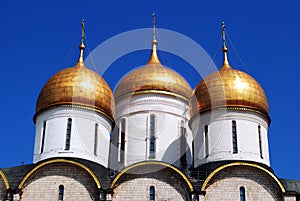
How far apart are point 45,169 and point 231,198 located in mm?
5606

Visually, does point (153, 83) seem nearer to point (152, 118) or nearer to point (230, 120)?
point (152, 118)

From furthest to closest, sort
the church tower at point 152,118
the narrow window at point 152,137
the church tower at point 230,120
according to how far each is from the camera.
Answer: the church tower at point 152,118, the narrow window at point 152,137, the church tower at point 230,120

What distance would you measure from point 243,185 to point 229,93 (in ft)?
11.1

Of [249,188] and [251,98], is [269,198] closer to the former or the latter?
Result: [249,188]

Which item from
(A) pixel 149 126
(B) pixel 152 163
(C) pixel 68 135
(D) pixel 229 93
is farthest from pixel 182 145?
(C) pixel 68 135

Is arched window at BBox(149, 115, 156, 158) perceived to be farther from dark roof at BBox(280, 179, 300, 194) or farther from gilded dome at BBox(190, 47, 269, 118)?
dark roof at BBox(280, 179, 300, 194)

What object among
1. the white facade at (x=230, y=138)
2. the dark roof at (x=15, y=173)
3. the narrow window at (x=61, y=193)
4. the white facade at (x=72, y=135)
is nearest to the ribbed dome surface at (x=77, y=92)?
the white facade at (x=72, y=135)

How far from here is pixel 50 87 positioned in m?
21.4

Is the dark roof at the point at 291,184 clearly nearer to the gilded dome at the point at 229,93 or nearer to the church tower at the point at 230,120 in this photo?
the church tower at the point at 230,120

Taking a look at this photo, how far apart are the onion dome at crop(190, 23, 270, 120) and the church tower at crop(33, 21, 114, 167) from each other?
120 inches

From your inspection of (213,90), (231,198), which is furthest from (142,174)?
(213,90)

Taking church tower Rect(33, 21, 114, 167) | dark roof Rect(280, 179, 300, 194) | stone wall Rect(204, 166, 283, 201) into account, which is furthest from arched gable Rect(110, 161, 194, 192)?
dark roof Rect(280, 179, 300, 194)

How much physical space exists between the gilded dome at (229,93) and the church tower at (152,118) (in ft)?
5.62

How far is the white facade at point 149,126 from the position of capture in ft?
74.3
